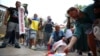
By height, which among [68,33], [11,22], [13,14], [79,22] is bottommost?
[68,33]

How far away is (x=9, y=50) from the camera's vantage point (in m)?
7.03

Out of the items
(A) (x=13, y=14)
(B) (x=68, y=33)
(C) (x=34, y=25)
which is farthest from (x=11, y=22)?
(C) (x=34, y=25)

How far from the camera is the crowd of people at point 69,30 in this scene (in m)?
4.42

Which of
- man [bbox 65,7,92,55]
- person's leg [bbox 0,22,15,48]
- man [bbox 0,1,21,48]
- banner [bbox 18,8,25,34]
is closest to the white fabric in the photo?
banner [bbox 18,8,25,34]

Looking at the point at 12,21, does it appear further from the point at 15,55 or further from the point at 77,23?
the point at 77,23

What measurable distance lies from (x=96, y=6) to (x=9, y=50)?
3407 millimetres

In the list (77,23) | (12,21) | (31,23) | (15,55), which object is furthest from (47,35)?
(77,23)

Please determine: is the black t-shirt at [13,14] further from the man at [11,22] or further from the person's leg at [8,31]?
the person's leg at [8,31]

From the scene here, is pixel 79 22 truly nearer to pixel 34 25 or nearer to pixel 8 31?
pixel 8 31

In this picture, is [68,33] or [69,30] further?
[69,30]

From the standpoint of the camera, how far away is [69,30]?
7344mm

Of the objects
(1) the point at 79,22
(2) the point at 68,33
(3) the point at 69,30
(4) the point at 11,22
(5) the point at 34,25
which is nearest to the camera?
(1) the point at 79,22

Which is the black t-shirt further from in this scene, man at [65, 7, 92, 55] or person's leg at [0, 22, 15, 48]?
man at [65, 7, 92, 55]

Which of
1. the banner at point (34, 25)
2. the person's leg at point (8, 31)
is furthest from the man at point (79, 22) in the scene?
the banner at point (34, 25)
